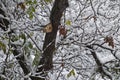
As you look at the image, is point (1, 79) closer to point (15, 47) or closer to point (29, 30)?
point (15, 47)

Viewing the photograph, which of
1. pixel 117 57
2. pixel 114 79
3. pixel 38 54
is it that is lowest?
pixel 114 79

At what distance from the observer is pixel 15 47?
382cm

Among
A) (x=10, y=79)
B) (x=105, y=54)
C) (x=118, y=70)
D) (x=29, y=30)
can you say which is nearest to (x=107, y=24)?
(x=105, y=54)

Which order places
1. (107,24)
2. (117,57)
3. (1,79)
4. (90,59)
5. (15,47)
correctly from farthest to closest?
(107,24)
(90,59)
(117,57)
(15,47)
(1,79)

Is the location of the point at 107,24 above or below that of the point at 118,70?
above

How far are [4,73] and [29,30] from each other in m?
0.75

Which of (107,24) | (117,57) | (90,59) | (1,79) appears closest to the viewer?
(1,79)

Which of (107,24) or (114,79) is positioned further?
(107,24)

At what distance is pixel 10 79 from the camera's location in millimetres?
3605

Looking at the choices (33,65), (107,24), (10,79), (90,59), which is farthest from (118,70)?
(10,79)

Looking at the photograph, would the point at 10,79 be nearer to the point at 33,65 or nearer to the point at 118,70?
the point at 33,65

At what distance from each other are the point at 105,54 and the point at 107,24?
2.54 feet

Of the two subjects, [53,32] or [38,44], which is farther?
[38,44]

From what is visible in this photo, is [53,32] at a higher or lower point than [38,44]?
higher
